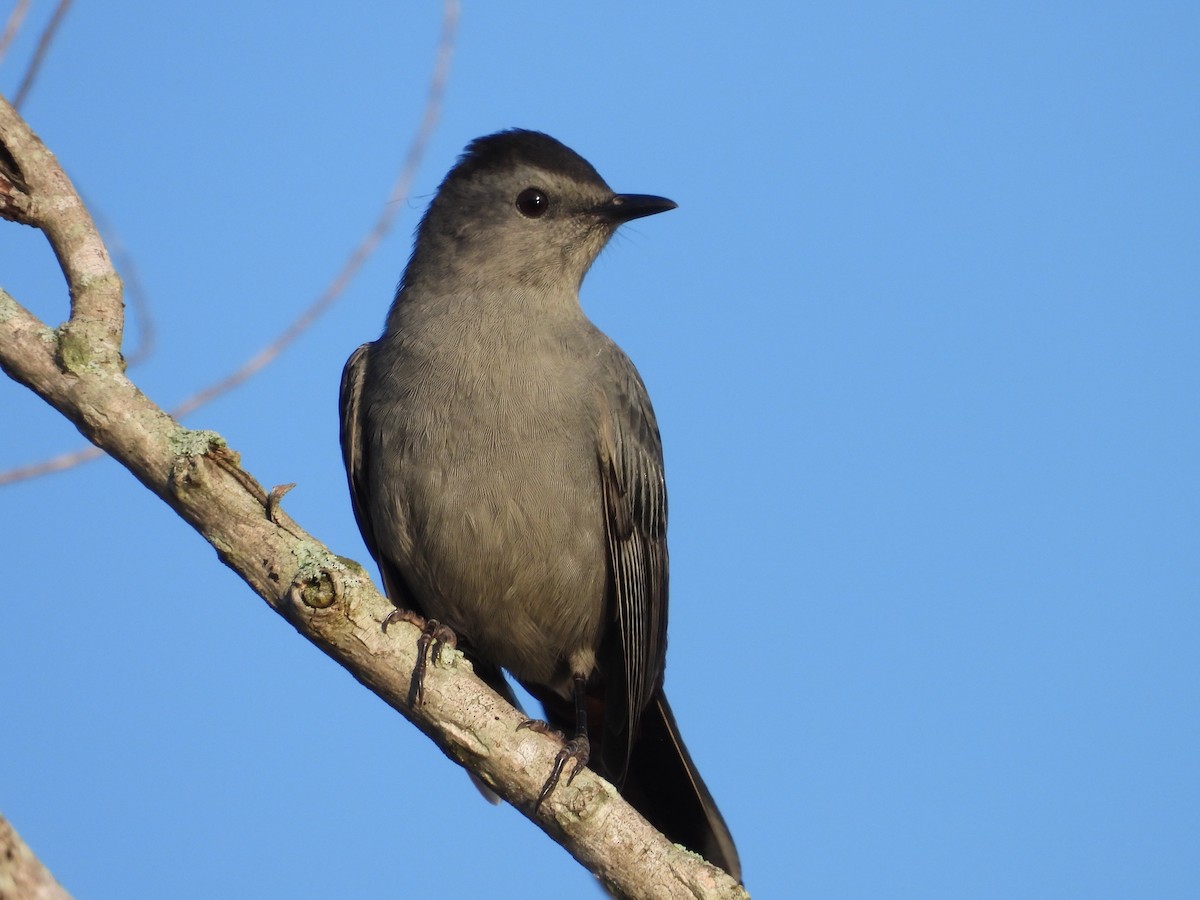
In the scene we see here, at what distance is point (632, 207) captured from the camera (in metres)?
6.07

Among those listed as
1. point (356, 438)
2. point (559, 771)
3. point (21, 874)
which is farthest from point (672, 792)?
point (21, 874)

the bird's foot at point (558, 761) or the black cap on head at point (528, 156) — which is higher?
the black cap on head at point (528, 156)

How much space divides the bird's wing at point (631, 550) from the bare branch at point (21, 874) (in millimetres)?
3193

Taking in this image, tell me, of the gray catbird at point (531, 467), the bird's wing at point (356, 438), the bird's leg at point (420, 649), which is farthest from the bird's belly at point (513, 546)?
the bird's leg at point (420, 649)

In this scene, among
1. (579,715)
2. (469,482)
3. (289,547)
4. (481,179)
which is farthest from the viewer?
(481,179)

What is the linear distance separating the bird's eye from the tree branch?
2097 millimetres

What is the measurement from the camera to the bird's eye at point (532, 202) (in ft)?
19.7

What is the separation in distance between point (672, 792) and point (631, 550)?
1009mm

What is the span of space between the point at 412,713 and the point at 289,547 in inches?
25.1

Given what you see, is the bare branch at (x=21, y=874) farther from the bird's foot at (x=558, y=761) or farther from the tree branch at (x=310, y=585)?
the bird's foot at (x=558, y=761)

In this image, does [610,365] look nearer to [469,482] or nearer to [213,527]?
[469,482]

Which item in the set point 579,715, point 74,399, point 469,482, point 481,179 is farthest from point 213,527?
point 481,179

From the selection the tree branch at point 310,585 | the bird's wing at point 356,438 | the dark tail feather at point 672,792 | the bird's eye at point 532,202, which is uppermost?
the bird's eye at point 532,202

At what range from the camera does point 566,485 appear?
5.39m
